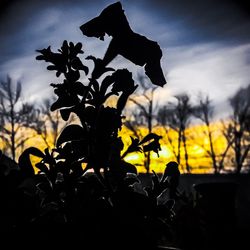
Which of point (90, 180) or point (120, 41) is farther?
point (90, 180)

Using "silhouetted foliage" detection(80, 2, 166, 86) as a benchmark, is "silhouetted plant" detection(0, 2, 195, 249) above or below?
below

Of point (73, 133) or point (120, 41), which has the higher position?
point (120, 41)

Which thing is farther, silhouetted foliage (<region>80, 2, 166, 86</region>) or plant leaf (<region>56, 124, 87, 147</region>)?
plant leaf (<region>56, 124, 87, 147</region>)

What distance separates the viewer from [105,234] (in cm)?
102

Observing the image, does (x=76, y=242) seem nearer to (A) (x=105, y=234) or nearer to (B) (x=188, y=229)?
(A) (x=105, y=234)

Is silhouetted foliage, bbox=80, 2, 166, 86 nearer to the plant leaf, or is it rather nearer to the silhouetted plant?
the silhouetted plant

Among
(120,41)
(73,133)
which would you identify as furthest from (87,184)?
(120,41)

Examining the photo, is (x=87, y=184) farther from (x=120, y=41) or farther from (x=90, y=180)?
(x=120, y=41)

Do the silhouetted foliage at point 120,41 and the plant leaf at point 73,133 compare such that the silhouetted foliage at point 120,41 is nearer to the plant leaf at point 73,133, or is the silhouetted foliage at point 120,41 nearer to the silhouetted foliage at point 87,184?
the silhouetted foliage at point 87,184

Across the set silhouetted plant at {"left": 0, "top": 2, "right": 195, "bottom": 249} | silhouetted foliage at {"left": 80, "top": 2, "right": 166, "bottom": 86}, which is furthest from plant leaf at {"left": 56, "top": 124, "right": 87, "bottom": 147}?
silhouetted foliage at {"left": 80, "top": 2, "right": 166, "bottom": 86}

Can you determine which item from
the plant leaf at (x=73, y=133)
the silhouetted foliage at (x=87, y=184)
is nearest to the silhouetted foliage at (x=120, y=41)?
the silhouetted foliage at (x=87, y=184)

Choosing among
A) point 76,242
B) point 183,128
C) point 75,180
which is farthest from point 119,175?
point 183,128

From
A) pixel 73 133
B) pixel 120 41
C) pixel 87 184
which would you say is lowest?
pixel 87 184

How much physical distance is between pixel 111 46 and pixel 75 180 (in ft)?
1.64
